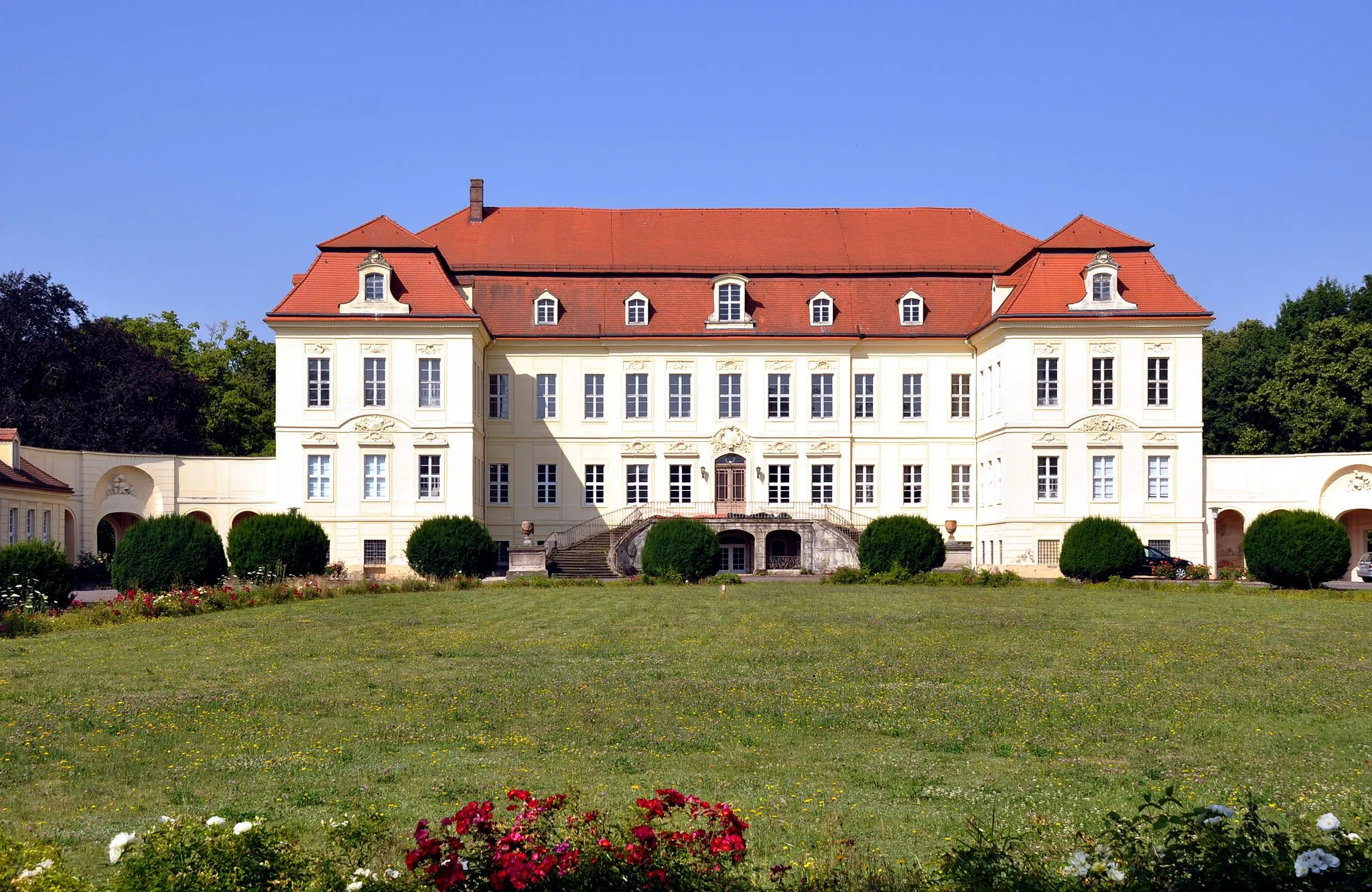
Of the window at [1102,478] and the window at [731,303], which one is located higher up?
the window at [731,303]

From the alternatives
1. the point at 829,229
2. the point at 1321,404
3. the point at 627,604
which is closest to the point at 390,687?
the point at 627,604

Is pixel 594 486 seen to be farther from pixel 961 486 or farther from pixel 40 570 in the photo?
pixel 40 570

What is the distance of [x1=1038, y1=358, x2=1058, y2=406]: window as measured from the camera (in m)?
44.7

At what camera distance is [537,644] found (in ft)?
70.7

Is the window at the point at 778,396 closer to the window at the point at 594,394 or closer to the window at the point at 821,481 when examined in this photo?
the window at the point at 821,481

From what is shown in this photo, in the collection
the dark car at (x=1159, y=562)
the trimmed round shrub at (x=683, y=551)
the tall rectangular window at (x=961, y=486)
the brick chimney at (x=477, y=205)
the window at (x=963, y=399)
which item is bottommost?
the dark car at (x=1159, y=562)

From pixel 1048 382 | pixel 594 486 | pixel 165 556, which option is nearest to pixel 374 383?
pixel 594 486

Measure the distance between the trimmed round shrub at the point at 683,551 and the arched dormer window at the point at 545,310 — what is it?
13204 millimetres

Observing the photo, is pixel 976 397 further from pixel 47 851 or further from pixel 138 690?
pixel 47 851

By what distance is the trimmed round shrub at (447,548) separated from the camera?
3834 centimetres

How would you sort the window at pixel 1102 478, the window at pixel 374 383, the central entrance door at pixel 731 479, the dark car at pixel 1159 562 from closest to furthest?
the dark car at pixel 1159 562 < the window at pixel 1102 478 < the window at pixel 374 383 < the central entrance door at pixel 731 479

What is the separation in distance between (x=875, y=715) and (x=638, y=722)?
2520mm

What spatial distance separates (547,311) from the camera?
49312 millimetres

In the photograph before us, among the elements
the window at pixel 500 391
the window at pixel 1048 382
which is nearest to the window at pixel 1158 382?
the window at pixel 1048 382
